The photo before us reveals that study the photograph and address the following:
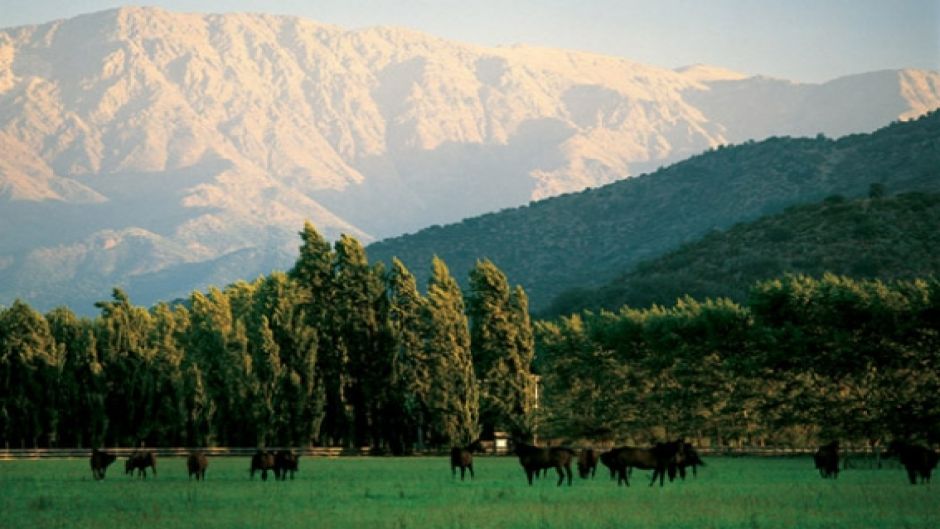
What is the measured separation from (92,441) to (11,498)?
45.8 metres

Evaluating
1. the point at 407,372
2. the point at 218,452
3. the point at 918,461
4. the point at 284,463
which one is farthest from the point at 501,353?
the point at 918,461

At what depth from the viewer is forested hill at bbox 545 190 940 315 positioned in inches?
4975

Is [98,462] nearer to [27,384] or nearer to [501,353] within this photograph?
[27,384]

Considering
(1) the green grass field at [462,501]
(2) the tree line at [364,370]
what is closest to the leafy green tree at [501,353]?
(2) the tree line at [364,370]

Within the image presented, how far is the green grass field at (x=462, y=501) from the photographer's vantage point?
30.8 metres

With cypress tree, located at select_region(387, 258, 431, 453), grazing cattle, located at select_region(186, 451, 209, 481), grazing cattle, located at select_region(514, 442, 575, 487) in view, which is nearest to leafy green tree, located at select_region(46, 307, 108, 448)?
cypress tree, located at select_region(387, 258, 431, 453)

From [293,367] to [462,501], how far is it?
47626mm

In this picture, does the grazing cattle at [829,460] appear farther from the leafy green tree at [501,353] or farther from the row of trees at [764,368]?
the leafy green tree at [501,353]

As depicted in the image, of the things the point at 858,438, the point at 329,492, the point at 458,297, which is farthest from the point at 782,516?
the point at 458,297

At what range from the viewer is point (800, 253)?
450ft

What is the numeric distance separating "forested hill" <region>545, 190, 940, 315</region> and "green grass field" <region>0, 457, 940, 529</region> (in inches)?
2942

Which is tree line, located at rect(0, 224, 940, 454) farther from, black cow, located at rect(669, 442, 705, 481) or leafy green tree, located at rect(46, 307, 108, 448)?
black cow, located at rect(669, 442, 705, 481)

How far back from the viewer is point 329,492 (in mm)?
42219

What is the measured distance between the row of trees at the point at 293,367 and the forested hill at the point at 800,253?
4691 centimetres
